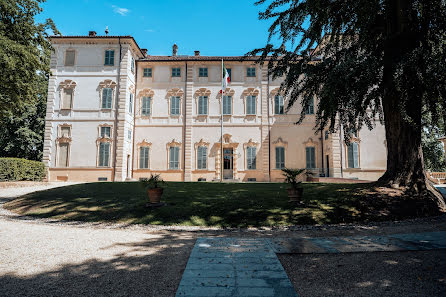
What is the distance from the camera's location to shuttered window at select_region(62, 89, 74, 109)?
20250 millimetres

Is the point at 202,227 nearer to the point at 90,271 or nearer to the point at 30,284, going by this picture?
the point at 90,271

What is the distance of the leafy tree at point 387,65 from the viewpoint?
6676 millimetres

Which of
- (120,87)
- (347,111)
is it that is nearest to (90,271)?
(347,111)

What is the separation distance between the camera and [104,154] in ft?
64.3

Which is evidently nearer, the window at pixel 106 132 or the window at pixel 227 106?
the window at pixel 106 132

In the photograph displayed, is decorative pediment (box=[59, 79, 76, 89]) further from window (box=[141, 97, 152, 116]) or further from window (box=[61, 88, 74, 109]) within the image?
window (box=[141, 97, 152, 116])

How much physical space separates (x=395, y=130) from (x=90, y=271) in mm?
8897

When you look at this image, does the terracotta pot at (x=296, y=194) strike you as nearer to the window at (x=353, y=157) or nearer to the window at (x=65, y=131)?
the window at (x=353, y=157)

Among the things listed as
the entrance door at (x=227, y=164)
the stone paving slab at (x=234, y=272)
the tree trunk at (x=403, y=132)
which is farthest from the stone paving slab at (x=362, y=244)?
the entrance door at (x=227, y=164)

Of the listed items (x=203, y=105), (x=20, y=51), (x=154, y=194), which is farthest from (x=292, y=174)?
(x=203, y=105)

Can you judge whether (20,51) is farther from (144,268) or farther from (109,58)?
(109,58)

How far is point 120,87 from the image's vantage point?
789 inches

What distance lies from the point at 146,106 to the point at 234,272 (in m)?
19.7

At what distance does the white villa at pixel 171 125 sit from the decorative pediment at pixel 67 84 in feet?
0.25
